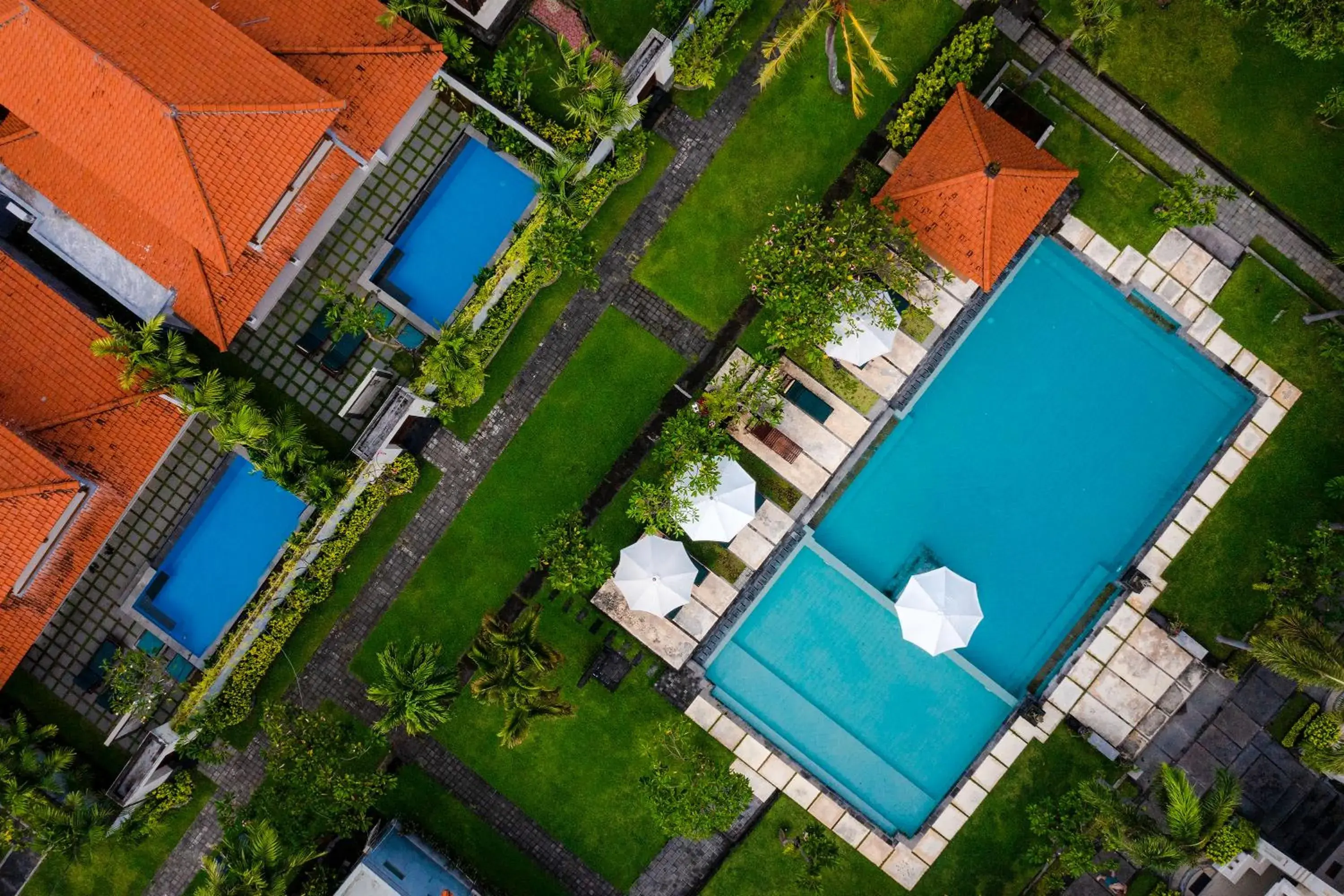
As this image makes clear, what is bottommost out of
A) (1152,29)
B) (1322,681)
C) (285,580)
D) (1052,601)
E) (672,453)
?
(285,580)

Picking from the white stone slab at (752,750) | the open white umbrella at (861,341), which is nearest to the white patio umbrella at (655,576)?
the white stone slab at (752,750)

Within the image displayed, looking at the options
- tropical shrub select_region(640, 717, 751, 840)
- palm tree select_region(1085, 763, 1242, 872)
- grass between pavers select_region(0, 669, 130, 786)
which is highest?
palm tree select_region(1085, 763, 1242, 872)

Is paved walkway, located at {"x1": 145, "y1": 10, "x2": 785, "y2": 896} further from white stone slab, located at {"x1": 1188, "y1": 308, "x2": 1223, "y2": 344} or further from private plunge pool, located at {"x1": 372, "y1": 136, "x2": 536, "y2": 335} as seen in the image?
white stone slab, located at {"x1": 1188, "y1": 308, "x2": 1223, "y2": 344}

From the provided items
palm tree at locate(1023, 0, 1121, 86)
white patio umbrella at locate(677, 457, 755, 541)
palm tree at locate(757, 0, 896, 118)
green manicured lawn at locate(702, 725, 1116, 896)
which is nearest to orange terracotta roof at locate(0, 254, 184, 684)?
white patio umbrella at locate(677, 457, 755, 541)

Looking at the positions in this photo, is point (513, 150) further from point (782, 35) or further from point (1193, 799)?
point (1193, 799)

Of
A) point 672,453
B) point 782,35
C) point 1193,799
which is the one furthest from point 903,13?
point 1193,799

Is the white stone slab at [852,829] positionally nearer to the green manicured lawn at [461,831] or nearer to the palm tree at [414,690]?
the green manicured lawn at [461,831]
